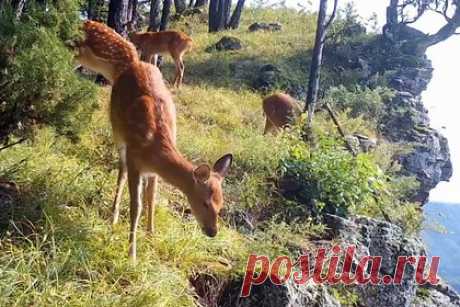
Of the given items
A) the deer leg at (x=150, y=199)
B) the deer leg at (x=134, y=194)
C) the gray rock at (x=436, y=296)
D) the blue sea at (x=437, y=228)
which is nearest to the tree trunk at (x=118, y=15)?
the deer leg at (x=150, y=199)

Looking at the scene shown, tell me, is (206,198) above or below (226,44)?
below

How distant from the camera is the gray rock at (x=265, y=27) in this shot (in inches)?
914

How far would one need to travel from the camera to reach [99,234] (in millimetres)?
5363

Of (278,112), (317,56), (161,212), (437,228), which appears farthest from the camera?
(317,56)

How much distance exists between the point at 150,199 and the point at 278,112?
19.4 ft

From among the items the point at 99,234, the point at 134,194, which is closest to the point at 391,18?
the point at 134,194

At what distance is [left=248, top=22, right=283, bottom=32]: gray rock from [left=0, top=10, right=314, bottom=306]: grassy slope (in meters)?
14.1

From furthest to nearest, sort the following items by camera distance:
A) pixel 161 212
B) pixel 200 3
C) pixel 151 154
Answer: pixel 200 3
pixel 161 212
pixel 151 154

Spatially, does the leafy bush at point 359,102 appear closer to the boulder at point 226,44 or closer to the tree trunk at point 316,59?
the tree trunk at point 316,59

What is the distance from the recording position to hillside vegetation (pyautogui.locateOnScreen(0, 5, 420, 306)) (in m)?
4.65


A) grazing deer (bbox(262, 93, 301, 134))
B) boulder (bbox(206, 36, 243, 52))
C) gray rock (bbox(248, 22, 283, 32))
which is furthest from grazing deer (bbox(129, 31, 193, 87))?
gray rock (bbox(248, 22, 283, 32))

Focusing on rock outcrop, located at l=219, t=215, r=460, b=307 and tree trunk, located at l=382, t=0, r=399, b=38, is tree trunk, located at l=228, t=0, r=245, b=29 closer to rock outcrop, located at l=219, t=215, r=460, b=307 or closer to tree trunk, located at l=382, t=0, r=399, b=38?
tree trunk, located at l=382, t=0, r=399, b=38

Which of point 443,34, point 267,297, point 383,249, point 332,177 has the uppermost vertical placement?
point 443,34

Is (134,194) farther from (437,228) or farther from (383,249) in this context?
(437,228)
